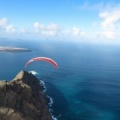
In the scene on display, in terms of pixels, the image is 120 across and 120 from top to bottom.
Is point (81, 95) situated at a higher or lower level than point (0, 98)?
lower

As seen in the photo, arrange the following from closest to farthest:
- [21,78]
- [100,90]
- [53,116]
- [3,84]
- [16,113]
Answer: [16,113], [3,84], [53,116], [21,78], [100,90]

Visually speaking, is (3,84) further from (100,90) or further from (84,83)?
(84,83)

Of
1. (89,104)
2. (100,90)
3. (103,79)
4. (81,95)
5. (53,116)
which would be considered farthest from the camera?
(103,79)

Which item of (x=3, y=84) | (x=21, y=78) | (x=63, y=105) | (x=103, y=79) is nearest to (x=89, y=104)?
(x=63, y=105)

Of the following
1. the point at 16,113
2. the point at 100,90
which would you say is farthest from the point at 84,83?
the point at 16,113

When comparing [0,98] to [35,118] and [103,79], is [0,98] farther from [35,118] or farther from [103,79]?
[103,79]

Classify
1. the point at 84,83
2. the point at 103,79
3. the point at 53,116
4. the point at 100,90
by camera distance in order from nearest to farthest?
the point at 53,116, the point at 100,90, the point at 84,83, the point at 103,79

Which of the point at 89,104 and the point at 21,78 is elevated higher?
the point at 21,78

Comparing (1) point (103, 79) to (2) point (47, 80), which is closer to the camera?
(2) point (47, 80)

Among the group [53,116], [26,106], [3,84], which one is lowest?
[53,116]
